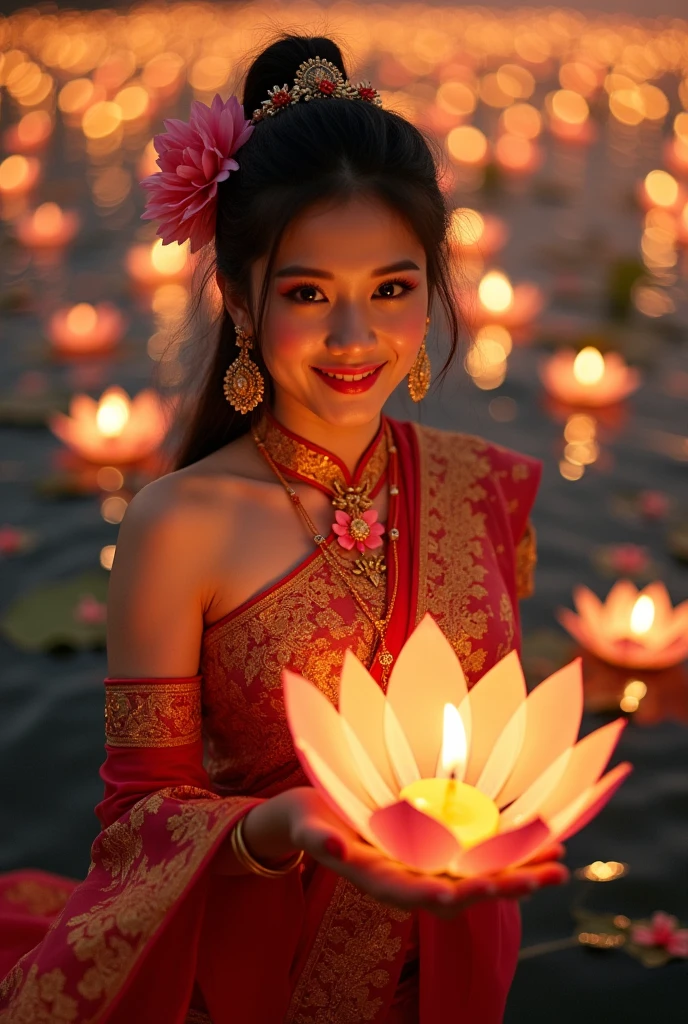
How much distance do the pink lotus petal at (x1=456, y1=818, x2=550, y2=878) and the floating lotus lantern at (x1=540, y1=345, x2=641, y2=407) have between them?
2470 mm

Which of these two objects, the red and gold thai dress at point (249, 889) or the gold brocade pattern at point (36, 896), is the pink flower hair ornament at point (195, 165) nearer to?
the red and gold thai dress at point (249, 889)

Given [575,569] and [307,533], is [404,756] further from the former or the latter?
[575,569]

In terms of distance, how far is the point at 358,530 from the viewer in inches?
57.7

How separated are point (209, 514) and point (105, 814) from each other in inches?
15.0

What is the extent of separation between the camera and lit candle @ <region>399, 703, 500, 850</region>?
0.98m

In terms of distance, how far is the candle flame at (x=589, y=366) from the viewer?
3.23 metres

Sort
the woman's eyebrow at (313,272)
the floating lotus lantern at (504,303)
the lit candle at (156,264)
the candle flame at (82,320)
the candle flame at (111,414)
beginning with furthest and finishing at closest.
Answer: the lit candle at (156,264)
the floating lotus lantern at (504,303)
the candle flame at (82,320)
the candle flame at (111,414)
the woman's eyebrow at (313,272)

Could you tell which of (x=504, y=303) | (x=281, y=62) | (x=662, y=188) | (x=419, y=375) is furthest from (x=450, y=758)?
(x=662, y=188)

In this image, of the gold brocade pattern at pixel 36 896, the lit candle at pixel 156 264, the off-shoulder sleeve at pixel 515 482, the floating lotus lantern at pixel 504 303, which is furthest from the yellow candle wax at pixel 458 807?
the lit candle at pixel 156 264

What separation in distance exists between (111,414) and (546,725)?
1954 millimetres

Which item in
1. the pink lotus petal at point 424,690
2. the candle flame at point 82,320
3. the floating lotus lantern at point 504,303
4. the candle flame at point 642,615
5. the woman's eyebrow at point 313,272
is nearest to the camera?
the pink lotus petal at point 424,690

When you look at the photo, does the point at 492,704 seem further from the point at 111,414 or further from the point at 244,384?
the point at 111,414

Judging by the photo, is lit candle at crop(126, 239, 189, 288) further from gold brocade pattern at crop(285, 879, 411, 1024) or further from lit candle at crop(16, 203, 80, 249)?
gold brocade pattern at crop(285, 879, 411, 1024)

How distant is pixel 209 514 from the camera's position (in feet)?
4.60
